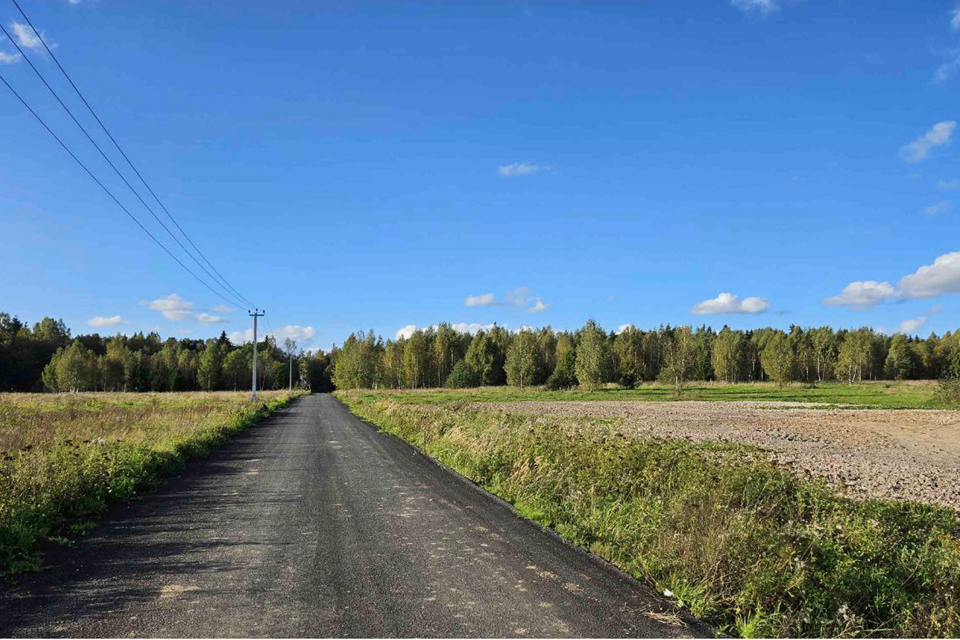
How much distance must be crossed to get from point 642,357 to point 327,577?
122963 millimetres

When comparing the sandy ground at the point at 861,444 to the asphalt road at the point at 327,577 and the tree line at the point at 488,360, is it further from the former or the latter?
the tree line at the point at 488,360

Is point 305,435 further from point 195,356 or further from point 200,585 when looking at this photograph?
point 195,356

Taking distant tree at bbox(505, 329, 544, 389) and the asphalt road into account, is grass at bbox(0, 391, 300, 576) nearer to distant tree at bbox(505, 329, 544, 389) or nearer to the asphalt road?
the asphalt road

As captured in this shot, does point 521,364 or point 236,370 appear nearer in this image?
point 521,364

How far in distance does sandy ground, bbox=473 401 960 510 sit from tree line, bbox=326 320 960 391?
55.7 m

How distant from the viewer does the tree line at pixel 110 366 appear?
97.7 m

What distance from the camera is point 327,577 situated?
6.21 metres

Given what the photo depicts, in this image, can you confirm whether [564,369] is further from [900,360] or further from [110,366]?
[110,366]

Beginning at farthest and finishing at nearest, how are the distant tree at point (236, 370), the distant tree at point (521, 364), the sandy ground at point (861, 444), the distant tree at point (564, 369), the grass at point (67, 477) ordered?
the distant tree at point (236, 370) < the distant tree at point (521, 364) < the distant tree at point (564, 369) < the sandy ground at point (861, 444) < the grass at point (67, 477)

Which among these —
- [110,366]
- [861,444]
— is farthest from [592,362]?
[110,366]

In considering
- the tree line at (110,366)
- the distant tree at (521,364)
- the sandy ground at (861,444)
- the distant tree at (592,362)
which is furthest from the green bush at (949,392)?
the tree line at (110,366)

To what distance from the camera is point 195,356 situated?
409 ft

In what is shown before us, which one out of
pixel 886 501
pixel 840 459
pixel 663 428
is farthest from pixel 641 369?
pixel 886 501

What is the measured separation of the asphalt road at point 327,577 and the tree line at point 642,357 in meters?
80.7
